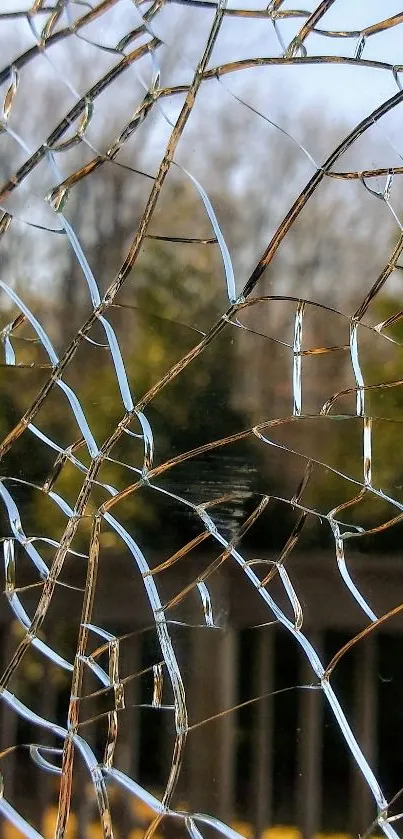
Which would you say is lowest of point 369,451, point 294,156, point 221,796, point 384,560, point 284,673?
point 221,796

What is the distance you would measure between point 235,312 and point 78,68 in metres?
0.29

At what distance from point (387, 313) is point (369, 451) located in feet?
0.44

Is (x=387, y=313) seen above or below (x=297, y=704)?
above

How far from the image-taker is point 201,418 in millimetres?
699

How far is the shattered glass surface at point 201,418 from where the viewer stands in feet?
2.24

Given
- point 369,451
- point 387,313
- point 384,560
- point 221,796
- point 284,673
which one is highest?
point 387,313

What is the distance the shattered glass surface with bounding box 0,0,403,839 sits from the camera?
0.68 m

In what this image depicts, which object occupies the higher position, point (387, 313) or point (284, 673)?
point (387, 313)

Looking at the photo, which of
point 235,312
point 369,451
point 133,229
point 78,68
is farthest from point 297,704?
point 78,68

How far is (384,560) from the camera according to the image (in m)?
0.69

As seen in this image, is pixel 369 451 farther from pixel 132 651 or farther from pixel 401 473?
pixel 132 651

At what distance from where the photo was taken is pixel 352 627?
0.70 metres

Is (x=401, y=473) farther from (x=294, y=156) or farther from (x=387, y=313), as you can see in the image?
(x=294, y=156)

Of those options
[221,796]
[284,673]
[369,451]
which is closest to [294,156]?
[369,451]
